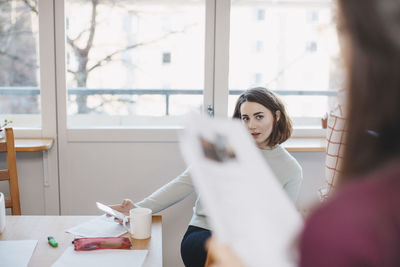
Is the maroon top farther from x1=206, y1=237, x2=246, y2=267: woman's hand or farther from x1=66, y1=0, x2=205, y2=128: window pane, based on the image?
x1=66, y1=0, x2=205, y2=128: window pane

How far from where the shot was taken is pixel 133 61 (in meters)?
2.45

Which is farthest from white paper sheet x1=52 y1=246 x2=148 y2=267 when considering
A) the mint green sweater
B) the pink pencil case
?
the mint green sweater

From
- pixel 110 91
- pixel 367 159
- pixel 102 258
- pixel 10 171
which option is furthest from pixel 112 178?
pixel 367 159

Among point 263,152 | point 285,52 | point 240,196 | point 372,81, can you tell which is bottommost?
point 263,152

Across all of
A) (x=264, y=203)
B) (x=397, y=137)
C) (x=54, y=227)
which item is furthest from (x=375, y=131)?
(x=54, y=227)

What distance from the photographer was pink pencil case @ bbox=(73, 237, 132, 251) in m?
1.27

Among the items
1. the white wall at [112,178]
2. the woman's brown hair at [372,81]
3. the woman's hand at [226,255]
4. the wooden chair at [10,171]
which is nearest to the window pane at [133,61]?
the white wall at [112,178]

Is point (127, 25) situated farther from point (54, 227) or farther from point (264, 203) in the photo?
point (264, 203)

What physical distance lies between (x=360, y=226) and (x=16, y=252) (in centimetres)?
111

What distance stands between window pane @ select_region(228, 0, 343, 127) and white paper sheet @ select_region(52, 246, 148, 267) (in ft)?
4.57

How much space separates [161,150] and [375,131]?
2021 mm

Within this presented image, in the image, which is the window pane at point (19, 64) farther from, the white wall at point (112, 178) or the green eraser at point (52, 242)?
the green eraser at point (52, 242)

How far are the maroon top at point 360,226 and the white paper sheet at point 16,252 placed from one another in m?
0.97

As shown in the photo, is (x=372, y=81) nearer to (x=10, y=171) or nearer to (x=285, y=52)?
(x=10, y=171)
